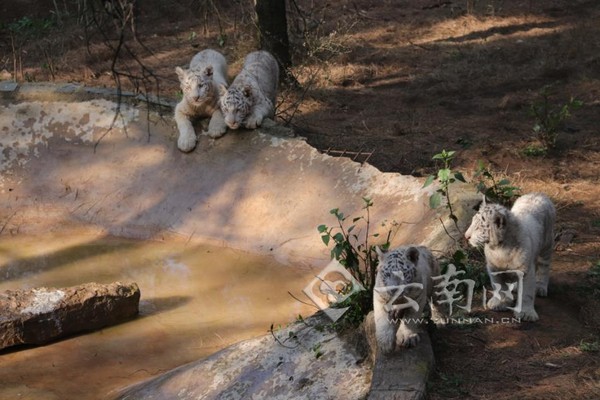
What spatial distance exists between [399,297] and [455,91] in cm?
721

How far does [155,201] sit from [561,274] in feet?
13.9

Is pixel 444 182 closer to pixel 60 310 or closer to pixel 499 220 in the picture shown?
pixel 499 220

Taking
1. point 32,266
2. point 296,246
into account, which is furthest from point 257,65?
point 32,266

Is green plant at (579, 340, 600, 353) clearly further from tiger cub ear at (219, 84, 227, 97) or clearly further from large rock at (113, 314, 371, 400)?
tiger cub ear at (219, 84, 227, 97)

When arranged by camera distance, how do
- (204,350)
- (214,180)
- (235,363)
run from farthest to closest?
(214,180)
(204,350)
(235,363)

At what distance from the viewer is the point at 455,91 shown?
11.3 metres

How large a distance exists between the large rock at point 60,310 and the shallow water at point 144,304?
0.31 feet

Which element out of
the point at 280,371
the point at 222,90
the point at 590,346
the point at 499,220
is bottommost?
the point at 280,371

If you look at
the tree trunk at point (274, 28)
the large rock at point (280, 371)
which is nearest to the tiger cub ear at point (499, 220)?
the large rock at point (280, 371)

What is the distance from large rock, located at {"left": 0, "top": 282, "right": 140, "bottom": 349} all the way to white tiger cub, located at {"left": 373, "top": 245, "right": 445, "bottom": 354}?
2770 millimetres

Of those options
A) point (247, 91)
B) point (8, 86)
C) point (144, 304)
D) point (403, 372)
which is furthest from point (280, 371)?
point (8, 86)

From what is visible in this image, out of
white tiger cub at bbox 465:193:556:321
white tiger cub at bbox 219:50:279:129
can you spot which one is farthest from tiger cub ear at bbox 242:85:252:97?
white tiger cub at bbox 465:193:556:321

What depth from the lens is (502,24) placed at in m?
13.5

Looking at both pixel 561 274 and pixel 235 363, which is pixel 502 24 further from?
pixel 235 363
